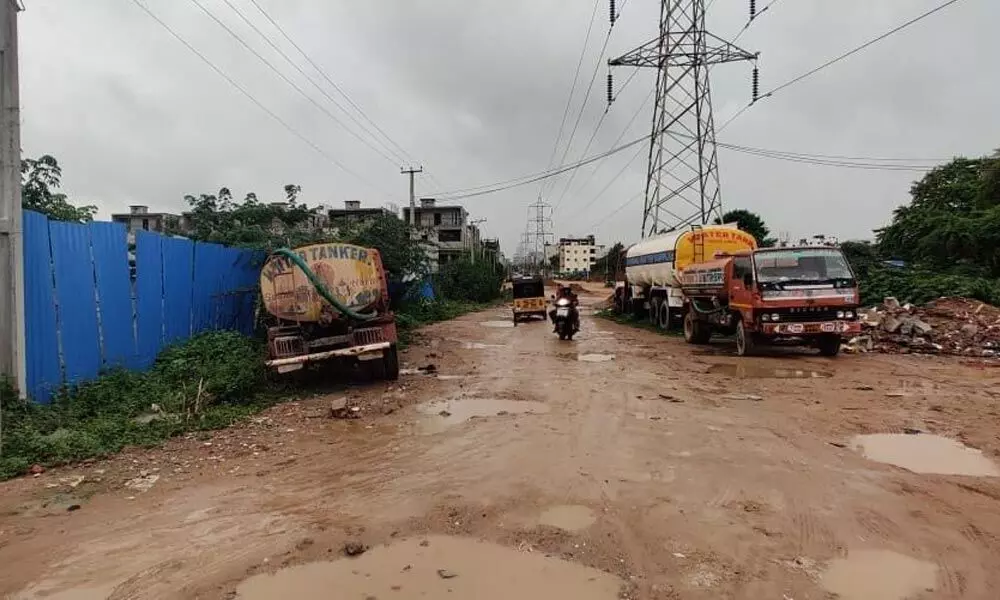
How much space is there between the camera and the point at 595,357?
13617 mm

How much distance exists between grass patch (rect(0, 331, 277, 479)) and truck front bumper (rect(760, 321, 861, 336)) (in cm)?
918

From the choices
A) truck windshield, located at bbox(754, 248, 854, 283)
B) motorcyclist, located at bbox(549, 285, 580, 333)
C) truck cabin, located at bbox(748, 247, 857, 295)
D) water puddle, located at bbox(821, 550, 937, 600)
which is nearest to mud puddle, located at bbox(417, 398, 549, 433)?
water puddle, located at bbox(821, 550, 937, 600)

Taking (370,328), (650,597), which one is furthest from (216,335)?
(650,597)

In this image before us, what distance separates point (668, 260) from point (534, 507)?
15.6m

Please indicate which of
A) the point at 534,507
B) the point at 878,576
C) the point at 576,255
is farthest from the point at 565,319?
the point at 576,255

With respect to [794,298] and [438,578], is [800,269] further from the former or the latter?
[438,578]

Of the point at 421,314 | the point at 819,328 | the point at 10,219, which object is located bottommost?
the point at 421,314

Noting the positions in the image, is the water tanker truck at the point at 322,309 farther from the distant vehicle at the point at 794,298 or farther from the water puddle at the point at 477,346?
the distant vehicle at the point at 794,298

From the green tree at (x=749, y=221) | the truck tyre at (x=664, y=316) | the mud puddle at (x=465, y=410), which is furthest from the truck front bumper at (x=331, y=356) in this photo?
the green tree at (x=749, y=221)

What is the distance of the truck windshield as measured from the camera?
1237cm

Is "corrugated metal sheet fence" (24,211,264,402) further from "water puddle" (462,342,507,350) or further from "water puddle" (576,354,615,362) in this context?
"water puddle" (576,354,615,362)

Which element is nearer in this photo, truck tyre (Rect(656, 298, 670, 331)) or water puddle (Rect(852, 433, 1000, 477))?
water puddle (Rect(852, 433, 1000, 477))

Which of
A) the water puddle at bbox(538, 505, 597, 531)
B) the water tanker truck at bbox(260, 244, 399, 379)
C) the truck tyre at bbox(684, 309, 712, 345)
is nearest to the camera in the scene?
the water puddle at bbox(538, 505, 597, 531)

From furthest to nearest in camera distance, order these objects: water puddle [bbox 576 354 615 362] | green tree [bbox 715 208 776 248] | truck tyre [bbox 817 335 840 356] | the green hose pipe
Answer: green tree [bbox 715 208 776 248]
water puddle [bbox 576 354 615 362]
truck tyre [bbox 817 335 840 356]
the green hose pipe
